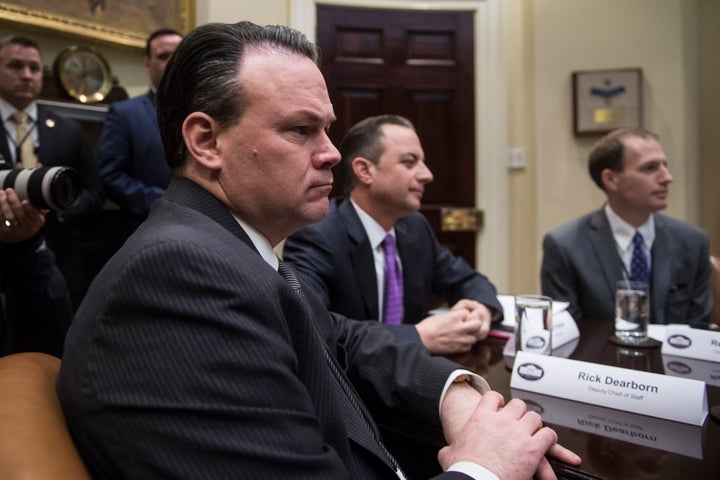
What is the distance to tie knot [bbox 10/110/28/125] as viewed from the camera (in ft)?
7.54

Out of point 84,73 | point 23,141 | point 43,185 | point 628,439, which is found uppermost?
point 84,73

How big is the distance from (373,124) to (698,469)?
1654mm

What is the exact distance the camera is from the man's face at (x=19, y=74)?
7.27ft

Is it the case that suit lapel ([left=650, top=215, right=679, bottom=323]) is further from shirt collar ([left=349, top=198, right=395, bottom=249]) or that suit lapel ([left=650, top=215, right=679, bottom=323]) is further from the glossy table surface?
shirt collar ([left=349, top=198, right=395, bottom=249])

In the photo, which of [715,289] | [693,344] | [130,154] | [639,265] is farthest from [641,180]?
[130,154]

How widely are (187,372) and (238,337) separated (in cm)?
7

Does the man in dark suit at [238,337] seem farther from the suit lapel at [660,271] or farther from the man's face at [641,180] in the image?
the man's face at [641,180]

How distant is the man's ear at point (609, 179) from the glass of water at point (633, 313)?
0.87 meters

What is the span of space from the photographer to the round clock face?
150 centimetres

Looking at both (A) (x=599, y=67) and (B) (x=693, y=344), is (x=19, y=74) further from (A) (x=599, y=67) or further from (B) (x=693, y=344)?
(A) (x=599, y=67)

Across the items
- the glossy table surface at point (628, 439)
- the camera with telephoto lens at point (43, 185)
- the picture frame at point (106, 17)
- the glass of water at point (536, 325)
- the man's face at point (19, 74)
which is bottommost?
the glossy table surface at point (628, 439)

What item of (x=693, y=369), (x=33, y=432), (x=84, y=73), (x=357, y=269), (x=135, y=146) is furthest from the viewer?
(x=84, y=73)

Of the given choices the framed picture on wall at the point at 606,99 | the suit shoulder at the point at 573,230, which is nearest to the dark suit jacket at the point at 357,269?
the suit shoulder at the point at 573,230

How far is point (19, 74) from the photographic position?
225cm
